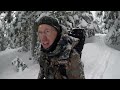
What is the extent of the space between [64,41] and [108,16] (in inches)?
475

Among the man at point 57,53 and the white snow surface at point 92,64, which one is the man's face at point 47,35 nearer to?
the man at point 57,53

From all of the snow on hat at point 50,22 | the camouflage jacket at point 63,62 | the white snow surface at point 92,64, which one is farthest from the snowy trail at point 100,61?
the snow on hat at point 50,22

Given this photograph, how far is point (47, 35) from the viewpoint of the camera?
97.4 inches

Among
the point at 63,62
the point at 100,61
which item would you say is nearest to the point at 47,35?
the point at 63,62

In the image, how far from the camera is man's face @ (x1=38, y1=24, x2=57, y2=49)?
2463 millimetres

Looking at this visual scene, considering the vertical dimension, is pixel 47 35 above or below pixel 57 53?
above

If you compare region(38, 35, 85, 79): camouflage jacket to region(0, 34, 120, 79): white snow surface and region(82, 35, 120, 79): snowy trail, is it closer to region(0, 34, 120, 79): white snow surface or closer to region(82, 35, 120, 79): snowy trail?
region(0, 34, 120, 79): white snow surface

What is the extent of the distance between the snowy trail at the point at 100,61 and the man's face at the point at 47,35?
21.7 ft

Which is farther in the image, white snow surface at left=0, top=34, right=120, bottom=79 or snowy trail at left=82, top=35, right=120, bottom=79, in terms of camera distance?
white snow surface at left=0, top=34, right=120, bottom=79

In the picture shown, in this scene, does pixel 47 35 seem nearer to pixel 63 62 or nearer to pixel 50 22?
pixel 50 22

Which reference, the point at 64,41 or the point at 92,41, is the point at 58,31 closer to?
the point at 64,41

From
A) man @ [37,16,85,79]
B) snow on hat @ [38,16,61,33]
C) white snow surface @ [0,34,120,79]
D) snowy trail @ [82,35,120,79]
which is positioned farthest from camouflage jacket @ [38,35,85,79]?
snowy trail @ [82,35,120,79]

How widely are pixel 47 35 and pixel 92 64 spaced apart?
30.5 ft
